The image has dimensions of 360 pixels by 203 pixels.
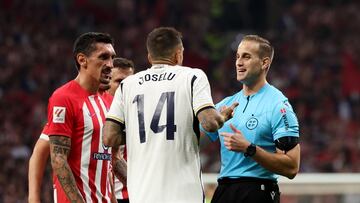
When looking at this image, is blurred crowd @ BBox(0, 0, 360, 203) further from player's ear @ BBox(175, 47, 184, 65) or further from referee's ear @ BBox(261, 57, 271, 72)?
player's ear @ BBox(175, 47, 184, 65)

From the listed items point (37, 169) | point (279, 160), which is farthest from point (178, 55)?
point (37, 169)

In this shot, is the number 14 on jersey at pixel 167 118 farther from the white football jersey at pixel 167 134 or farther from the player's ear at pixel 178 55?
the player's ear at pixel 178 55

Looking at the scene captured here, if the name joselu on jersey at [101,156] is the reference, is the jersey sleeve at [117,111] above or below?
above

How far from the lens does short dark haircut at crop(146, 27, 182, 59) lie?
584 cm

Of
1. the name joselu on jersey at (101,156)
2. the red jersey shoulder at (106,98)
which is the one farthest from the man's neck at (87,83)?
the name joselu on jersey at (101,156)

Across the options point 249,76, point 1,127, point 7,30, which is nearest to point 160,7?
point 7,30

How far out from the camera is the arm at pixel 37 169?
627 cm

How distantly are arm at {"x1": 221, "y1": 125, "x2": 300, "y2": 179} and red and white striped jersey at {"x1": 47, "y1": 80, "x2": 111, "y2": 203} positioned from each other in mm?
896

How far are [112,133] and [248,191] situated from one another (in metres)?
1.15

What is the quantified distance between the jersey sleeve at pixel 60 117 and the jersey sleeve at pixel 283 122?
54.5 inches

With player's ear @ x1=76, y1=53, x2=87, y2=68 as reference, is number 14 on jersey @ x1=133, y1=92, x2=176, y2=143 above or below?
below

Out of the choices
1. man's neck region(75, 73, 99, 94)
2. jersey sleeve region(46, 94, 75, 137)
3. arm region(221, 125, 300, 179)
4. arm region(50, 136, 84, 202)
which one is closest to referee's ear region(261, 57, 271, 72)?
arm region(221, 125, 300, 179)

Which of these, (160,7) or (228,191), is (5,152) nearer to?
(160,7)

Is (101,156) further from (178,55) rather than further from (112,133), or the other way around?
(178,55)
